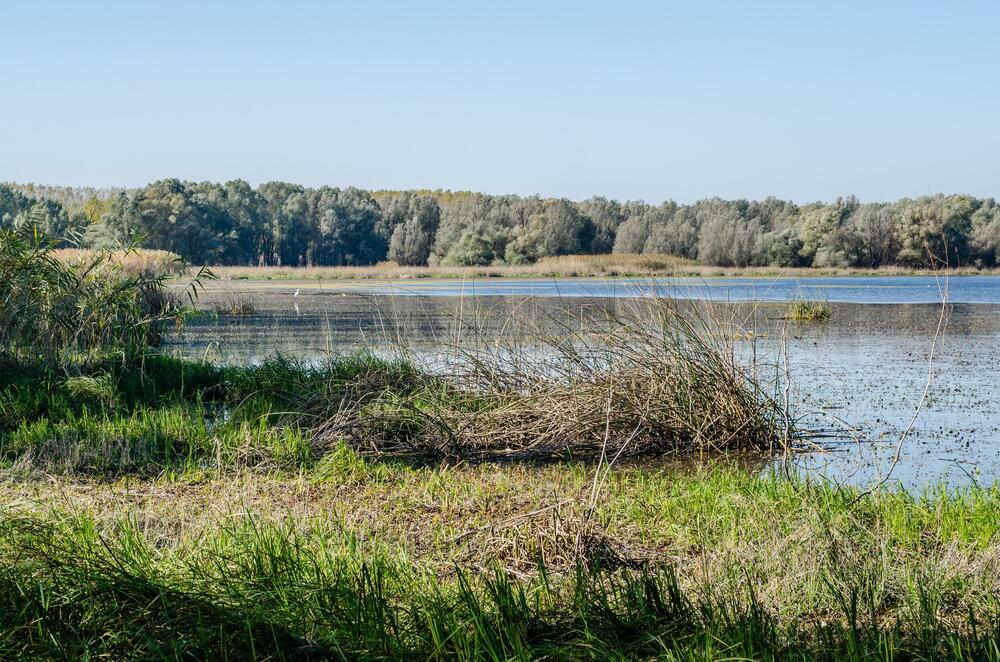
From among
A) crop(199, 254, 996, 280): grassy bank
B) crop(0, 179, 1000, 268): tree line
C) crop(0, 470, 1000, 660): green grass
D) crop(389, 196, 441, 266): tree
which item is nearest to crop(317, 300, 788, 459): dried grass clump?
crop(0, 470, 1000, 660): green grass

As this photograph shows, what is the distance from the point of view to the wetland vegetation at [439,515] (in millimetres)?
3244

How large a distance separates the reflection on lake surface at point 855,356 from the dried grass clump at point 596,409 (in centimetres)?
47

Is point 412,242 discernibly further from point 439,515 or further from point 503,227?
point 439,515

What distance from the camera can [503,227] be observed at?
84500 millimetres

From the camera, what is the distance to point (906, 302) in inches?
1373

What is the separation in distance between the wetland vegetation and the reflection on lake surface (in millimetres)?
736

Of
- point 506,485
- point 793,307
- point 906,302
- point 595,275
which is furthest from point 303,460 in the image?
point 595,275

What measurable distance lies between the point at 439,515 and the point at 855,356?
1199 cm

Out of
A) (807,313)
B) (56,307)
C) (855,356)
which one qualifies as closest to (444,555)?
(56,307)

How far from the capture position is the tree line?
2660 inches

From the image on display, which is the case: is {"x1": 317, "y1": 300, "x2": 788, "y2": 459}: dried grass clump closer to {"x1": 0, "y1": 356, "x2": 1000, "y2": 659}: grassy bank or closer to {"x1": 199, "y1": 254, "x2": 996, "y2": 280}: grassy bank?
{"x1": 0, "y1": 356, "x2": 1000, "y2": 659}: grassy bank

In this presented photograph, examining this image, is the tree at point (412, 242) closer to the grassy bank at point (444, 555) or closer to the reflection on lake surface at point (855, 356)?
the reflection on lake surface at point (855, 356)

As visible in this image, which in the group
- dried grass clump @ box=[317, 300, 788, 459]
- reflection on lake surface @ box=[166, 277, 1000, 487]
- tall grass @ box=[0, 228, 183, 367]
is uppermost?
tall grass @ box=[0, 228, 183, 367]

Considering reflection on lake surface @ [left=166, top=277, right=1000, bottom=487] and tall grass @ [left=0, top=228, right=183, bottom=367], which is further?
A: tall grass @ [left=0, top=228, right=183, bottom=367]
